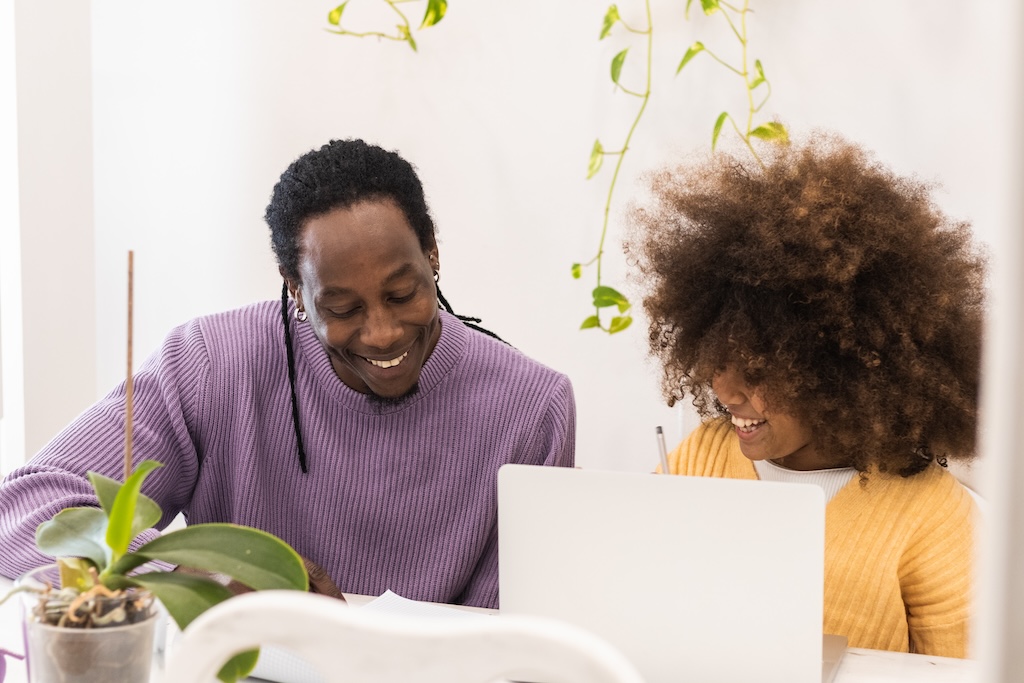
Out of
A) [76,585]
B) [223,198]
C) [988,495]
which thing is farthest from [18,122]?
[988,495]

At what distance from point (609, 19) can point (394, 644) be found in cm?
178

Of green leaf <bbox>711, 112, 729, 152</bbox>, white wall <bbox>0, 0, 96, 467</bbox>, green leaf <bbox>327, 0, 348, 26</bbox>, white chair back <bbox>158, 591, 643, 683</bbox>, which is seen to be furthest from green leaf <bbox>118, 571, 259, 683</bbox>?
white wall <bbox>0, 0, 96, 467</bbox>

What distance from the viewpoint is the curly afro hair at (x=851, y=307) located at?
4.43ft

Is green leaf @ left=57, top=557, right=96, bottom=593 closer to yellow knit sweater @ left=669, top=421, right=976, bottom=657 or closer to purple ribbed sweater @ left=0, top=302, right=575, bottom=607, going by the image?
purple ribbed sweater @ left=0, top=302, right=575, bottom=607

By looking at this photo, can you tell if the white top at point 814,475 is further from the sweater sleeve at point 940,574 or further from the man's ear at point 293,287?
the man's ear at point 293,287

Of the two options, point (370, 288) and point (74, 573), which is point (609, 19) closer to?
point (370, 288)

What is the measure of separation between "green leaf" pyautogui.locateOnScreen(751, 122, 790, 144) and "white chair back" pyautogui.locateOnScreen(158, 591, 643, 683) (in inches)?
61.0

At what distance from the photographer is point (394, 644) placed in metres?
0.45

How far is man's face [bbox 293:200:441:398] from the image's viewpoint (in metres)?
1.39

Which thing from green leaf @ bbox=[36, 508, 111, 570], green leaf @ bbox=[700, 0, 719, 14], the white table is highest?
green leaf @ bbox=[700, 0, 719, 14]

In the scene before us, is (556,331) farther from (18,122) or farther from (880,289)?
(18,122)

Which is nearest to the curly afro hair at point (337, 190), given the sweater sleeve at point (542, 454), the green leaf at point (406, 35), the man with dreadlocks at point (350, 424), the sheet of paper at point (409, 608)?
the man with dreadlocks at point (350, 424)

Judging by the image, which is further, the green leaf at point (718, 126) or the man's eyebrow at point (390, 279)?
the green leaf at point (718, 126)

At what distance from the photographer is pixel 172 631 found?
1.14m
